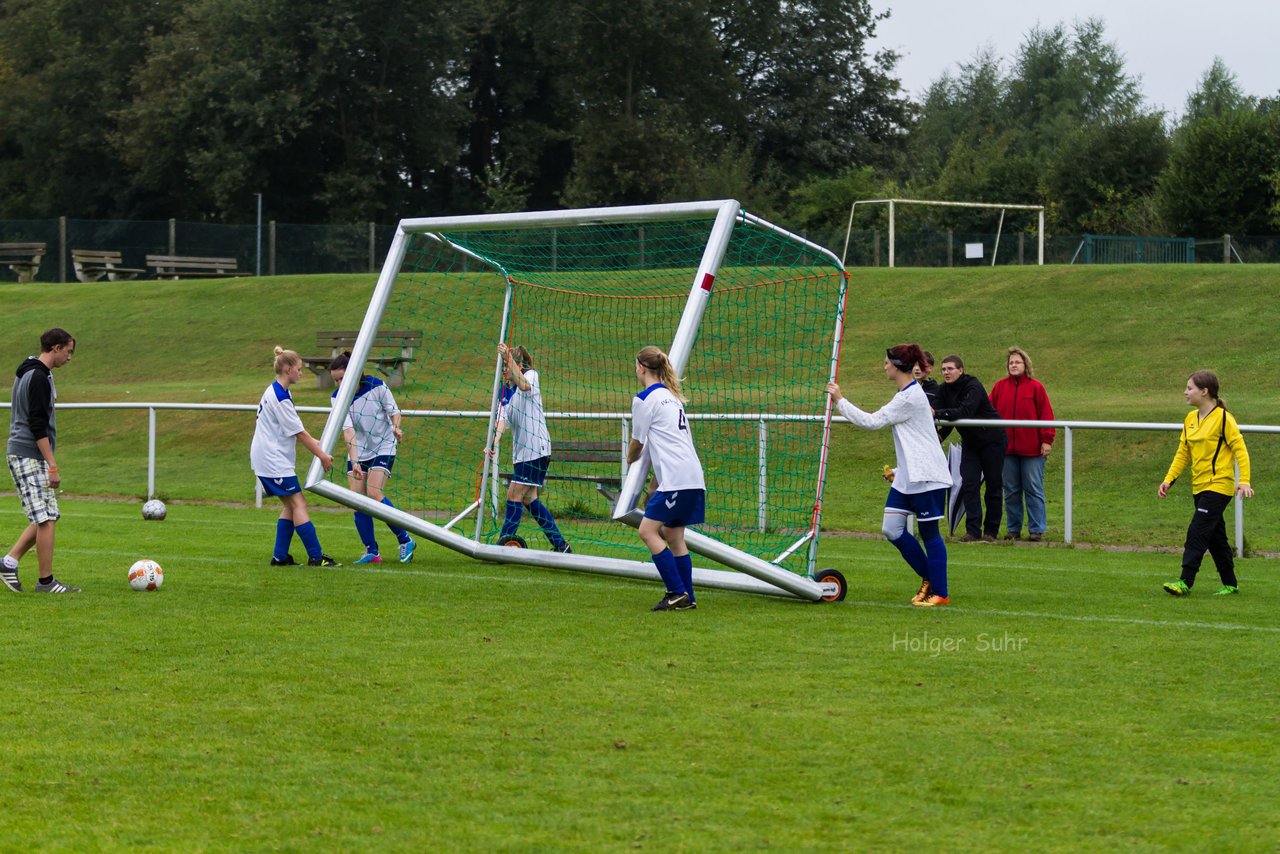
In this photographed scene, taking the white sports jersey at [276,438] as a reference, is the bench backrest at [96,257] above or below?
above

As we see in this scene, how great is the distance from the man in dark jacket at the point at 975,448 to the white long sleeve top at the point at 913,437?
4268 millimetres

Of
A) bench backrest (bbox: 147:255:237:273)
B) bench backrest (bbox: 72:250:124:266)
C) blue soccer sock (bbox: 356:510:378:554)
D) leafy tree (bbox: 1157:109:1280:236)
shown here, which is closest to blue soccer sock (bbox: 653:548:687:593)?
blue soccer sock (bbox: 356:510:378:554)

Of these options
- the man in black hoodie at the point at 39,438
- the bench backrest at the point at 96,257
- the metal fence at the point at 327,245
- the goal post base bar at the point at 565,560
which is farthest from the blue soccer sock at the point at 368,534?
the bench backrest at the point at 96,257

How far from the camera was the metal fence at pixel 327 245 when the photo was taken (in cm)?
3675

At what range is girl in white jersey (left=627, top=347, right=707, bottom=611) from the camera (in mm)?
9180

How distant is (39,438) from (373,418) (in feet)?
10.2

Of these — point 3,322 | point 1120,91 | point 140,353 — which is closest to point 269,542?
point 140,353

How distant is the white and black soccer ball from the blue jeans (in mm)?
7915

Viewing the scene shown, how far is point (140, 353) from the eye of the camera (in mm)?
31234

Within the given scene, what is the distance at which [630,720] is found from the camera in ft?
20.9

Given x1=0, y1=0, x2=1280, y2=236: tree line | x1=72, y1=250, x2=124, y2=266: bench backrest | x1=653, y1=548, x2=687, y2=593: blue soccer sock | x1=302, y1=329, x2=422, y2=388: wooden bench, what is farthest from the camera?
x1=0, y1=0, x2=1280, y2=236: tree line

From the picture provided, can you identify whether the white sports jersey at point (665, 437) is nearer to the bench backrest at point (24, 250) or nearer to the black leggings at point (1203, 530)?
the black leggings at point (1203, 530)

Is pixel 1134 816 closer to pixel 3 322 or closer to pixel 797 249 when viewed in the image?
pixel 797 249

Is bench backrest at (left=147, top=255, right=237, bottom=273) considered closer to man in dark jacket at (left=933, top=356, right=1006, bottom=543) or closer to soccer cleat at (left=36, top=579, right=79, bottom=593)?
man in dark jacket at (left=933, top=356, right=1006, bottom=543)
